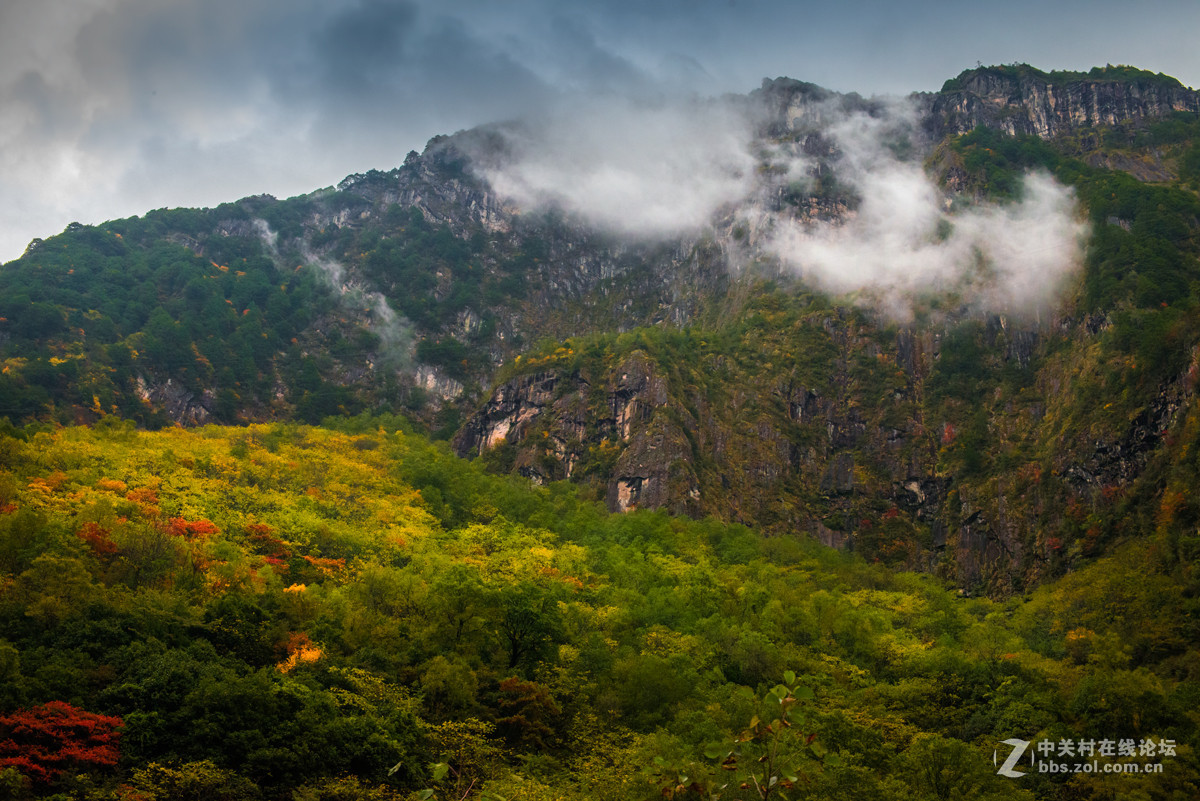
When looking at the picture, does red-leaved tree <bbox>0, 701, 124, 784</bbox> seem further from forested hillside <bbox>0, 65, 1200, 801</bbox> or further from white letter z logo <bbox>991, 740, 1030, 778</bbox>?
white letter z logo <bbox>991, 740, 1030, 778</bbox>

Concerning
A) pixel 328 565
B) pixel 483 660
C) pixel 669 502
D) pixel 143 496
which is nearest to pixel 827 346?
pixel 669 502

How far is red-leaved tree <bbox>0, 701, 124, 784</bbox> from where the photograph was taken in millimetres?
32594

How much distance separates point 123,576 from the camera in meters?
53.9

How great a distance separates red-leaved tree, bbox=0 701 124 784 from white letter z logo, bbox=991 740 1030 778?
3721 centimetres

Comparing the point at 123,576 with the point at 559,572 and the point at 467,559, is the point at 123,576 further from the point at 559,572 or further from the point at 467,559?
the point at 559,572

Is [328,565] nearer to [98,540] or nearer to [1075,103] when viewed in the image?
[98,540]

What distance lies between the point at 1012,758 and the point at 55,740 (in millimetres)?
41023

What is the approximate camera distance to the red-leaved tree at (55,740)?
32594 millimetres

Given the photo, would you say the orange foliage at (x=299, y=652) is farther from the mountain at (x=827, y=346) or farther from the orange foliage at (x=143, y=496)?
the mountain at (x=827, y=346)

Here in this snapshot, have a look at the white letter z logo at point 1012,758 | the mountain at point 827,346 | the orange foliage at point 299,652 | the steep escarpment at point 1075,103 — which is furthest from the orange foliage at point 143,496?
the steep escarpment at point 1075,103

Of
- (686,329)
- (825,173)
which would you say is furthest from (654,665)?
(825,173)

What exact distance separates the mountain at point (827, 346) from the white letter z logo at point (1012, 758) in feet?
184

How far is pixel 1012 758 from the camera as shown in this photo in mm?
41375

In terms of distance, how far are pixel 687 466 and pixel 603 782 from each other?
94912 millimetres
